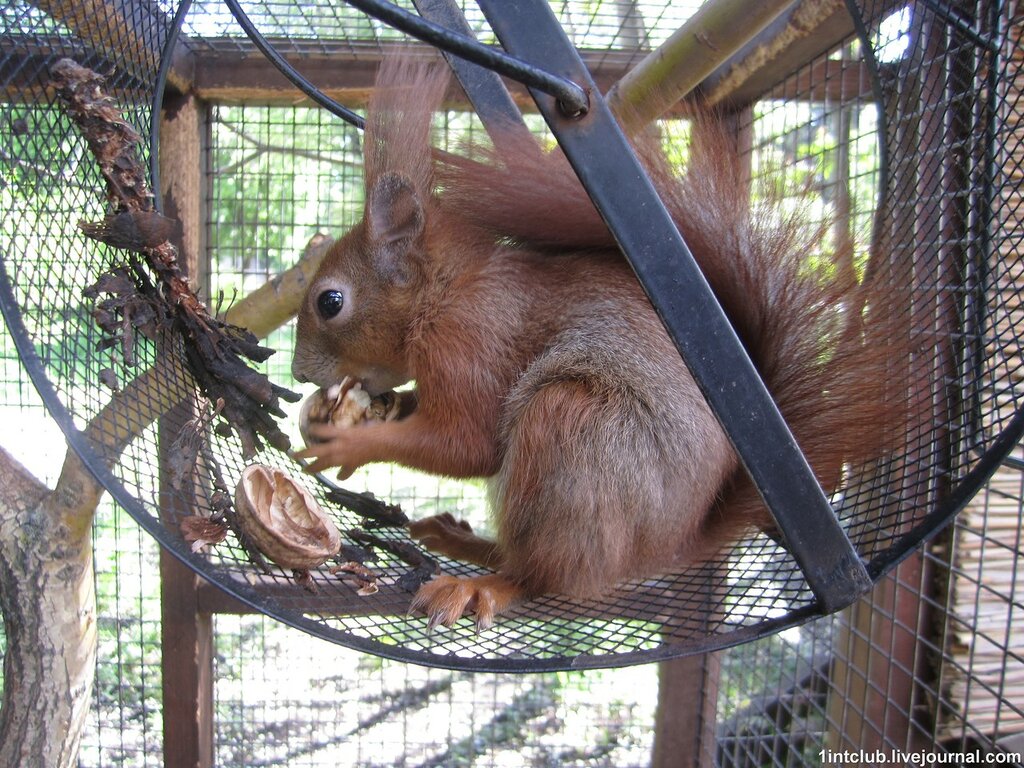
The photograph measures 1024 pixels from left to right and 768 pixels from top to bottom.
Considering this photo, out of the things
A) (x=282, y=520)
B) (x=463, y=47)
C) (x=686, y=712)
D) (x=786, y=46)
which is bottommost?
(x=686, y=712)

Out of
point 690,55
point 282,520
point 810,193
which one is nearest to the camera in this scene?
point 282,520

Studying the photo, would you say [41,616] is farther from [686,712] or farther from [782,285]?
[686,712]

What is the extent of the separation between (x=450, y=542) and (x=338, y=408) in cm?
42

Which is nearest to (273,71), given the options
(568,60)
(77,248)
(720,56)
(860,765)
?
(77,248)

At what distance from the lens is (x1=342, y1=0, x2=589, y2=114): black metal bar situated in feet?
1.88

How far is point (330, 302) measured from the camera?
1474 mm

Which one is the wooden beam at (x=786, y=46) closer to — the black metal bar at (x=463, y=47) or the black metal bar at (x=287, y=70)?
the black metal bar at (x=287, y=70)

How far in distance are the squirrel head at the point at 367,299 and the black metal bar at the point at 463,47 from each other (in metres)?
0.84

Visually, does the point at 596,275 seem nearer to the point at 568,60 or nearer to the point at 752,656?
the point at 568,60

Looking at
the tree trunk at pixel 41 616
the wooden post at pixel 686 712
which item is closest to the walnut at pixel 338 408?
the tree trunk at pixel 41 616

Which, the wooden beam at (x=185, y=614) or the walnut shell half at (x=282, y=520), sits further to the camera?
the wooden beam at (x=185, y=614)

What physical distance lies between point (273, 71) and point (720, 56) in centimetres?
123

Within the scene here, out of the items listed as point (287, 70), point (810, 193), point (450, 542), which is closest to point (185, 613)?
point (450, 542)

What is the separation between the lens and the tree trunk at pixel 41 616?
1.23 metres
